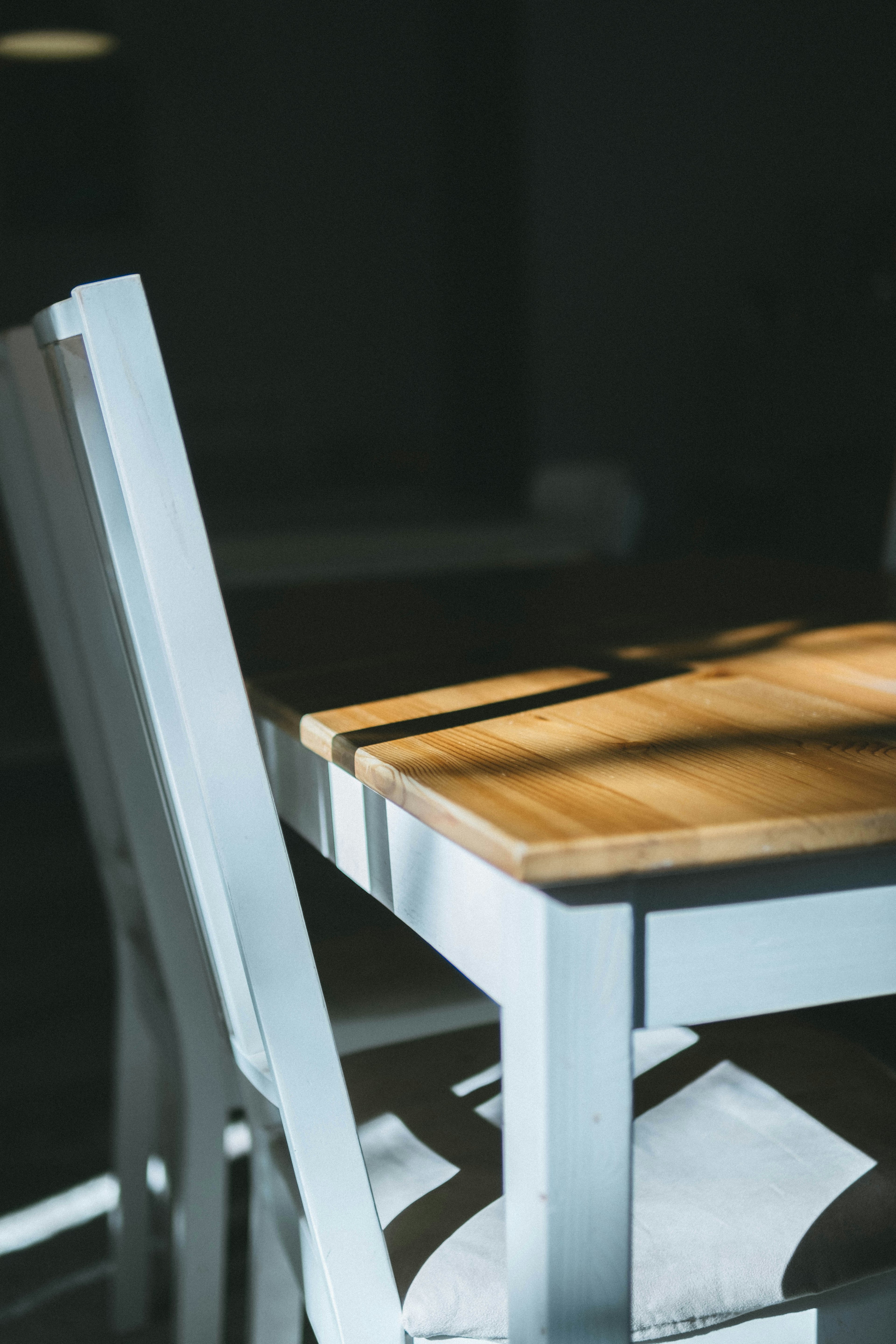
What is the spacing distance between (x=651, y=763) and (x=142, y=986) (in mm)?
679

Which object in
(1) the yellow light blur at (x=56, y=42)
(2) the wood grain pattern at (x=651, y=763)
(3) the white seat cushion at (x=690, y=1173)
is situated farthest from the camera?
(1) the yellow light blur at (x=56, y=42)

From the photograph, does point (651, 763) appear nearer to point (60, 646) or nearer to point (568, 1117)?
point (568, 1117)

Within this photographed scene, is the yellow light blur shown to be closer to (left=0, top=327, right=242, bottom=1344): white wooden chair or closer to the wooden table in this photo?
(left=0, top=327, right=242, bottom=1344): white wooden chair

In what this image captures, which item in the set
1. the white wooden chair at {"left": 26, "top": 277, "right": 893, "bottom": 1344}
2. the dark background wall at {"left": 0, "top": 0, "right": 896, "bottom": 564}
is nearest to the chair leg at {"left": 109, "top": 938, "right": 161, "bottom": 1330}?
the white wooden chair at {"left": 26, "top": 277, "right": 893, "bottom": 1344}

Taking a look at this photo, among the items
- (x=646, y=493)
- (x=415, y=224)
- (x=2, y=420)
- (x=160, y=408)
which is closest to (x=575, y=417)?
(x=646, y=493)

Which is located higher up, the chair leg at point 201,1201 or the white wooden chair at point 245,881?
the white wooden chair at point 245,881

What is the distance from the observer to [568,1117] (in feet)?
1.73

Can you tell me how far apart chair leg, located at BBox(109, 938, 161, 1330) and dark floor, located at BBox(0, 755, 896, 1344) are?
0.05 meters

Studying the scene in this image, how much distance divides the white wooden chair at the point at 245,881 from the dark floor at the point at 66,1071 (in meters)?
0.61

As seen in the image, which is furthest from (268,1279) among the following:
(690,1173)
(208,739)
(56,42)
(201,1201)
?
(56,42)

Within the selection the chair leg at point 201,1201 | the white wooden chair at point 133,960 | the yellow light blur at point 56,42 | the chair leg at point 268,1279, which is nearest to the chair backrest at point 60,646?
the white wooden chair at point 133,960

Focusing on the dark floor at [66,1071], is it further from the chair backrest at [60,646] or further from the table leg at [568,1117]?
the table leg at [568,1117]

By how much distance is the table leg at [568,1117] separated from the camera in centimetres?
52

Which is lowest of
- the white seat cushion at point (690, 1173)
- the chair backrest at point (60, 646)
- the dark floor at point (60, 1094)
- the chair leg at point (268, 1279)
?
the dark floor at point (60, 1094)
